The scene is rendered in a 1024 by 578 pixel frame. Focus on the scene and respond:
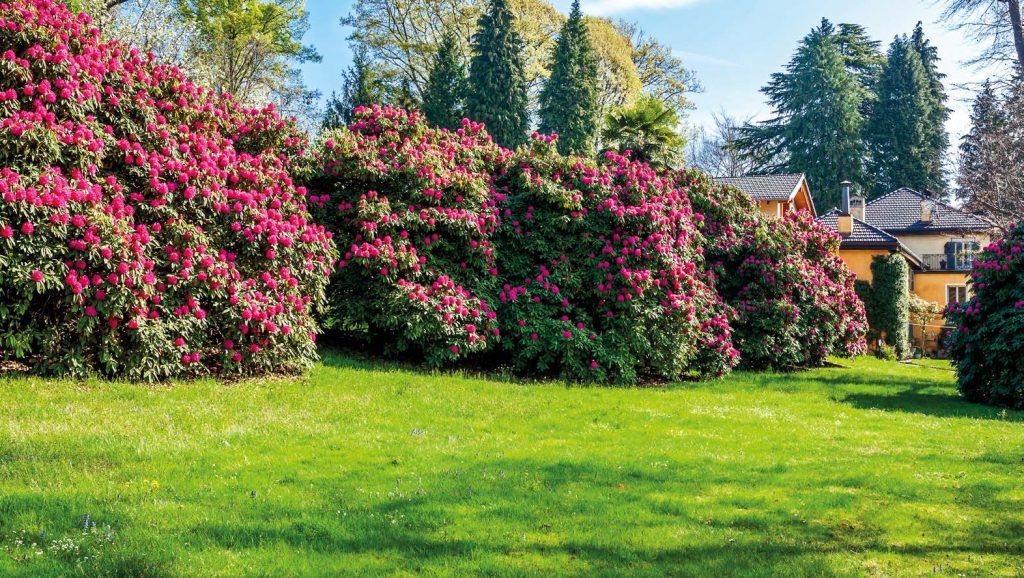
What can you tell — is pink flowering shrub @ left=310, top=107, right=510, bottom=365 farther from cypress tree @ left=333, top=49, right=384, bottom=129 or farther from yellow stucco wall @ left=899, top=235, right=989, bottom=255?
yellow stucco wall @ left=899, top=235, right=989, bottom=255

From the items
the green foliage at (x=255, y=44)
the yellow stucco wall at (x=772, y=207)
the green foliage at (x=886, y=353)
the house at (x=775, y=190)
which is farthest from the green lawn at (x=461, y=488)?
the green foliage at (x=255, y=44)

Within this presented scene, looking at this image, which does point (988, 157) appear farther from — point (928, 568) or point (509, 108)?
point (509, 108)

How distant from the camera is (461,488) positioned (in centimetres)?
500

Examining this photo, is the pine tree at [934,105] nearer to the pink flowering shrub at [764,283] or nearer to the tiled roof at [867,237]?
the tiled roof at [867,237]

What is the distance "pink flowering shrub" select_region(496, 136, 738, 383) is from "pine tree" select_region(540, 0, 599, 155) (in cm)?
2317

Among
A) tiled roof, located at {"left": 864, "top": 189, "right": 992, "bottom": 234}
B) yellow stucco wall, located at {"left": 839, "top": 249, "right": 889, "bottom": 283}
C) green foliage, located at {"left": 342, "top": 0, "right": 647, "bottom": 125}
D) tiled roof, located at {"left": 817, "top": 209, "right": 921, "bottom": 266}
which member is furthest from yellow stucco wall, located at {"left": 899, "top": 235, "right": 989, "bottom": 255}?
green foliage, located at {"left": 342, "top": 0, "right": 647, "bottom": 125}

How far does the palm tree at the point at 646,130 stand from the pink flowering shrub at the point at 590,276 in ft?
42.1

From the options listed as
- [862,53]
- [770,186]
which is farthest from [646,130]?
[862,53]

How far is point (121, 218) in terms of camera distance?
7617mm

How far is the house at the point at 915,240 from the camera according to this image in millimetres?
29406

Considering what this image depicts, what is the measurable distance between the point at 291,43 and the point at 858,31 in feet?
130

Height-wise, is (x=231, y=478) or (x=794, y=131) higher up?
(x=794, y=131)

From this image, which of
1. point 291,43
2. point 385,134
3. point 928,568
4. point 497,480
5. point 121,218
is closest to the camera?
point 928,568

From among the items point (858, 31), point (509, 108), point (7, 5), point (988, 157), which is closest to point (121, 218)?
point (7, 5)
